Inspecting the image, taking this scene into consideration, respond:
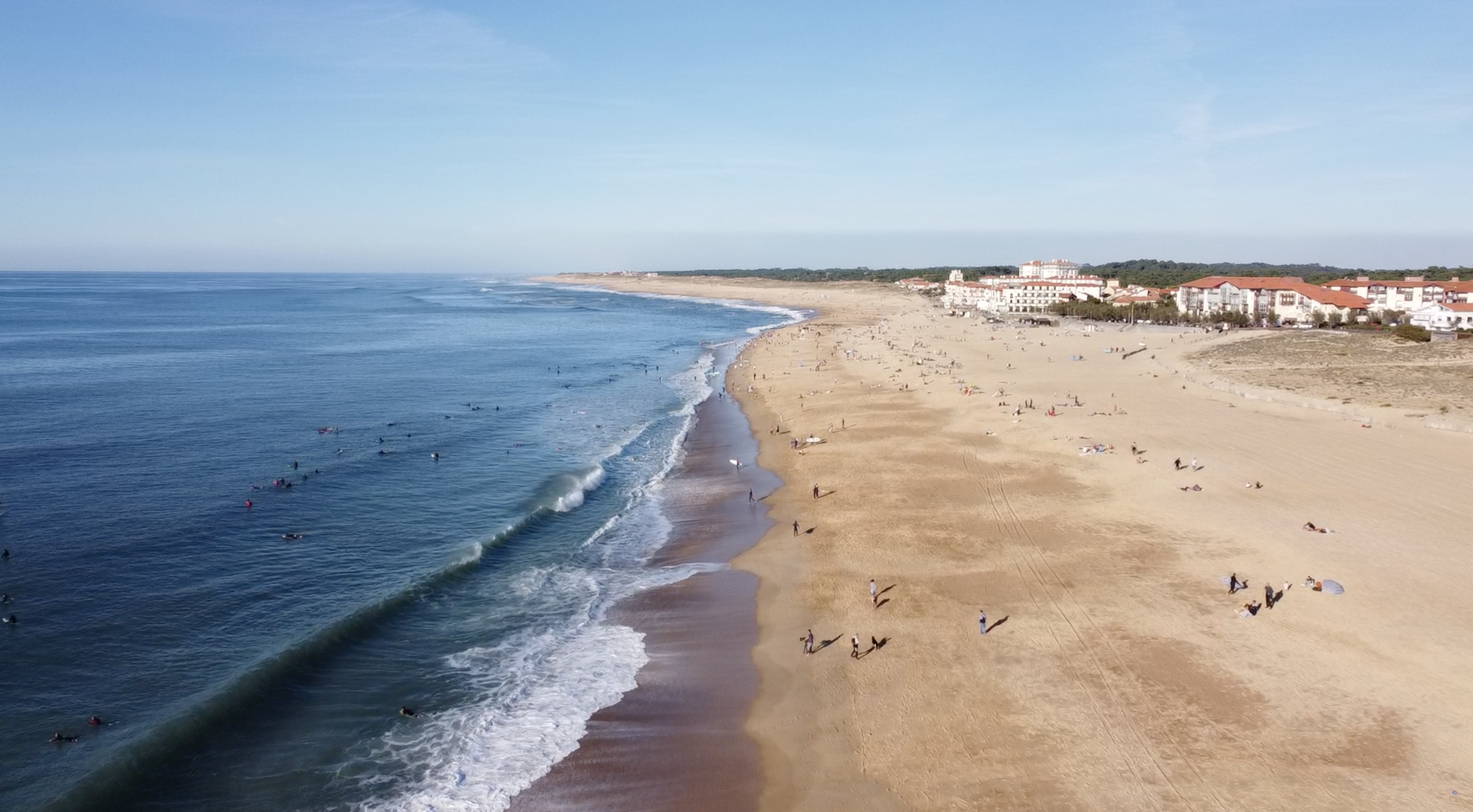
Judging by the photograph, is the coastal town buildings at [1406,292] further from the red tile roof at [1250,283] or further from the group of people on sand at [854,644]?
the group of people on sand at [854,644]

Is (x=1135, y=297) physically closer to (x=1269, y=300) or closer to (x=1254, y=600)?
(x=1269, y=300)

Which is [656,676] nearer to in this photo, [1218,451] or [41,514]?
[41,514]

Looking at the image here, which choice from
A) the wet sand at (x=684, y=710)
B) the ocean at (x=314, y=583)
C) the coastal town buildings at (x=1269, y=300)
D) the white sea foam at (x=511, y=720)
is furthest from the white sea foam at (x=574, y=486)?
the coastal town buildings at (x=1269, y=300)

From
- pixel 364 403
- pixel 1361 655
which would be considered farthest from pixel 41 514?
pixel 1361 655

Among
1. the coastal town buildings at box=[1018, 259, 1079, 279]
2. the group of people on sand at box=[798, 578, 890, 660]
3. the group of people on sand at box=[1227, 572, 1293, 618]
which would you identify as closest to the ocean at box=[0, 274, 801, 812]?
the group of people on sand at box=[798, 578, 890, 660]

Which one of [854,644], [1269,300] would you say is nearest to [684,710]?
[854,644]
